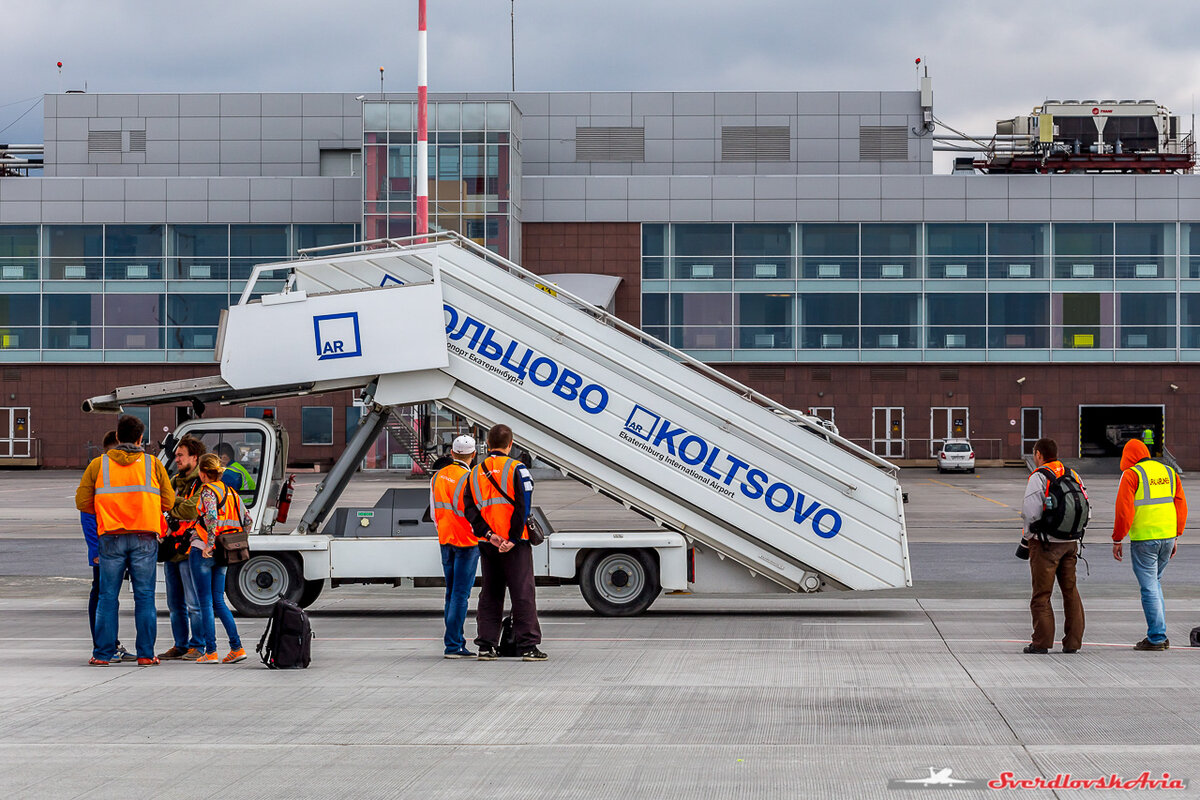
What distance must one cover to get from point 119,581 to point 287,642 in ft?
5.07

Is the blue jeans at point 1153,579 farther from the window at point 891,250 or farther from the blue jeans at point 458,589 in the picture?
the window at point 891,250

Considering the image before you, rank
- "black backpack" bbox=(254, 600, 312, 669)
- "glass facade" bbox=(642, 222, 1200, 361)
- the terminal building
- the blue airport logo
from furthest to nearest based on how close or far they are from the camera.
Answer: "glass facade" bbox=(642, 222, 1200, 361)
the terminal building
the blue airport logo
"black backpack" bbox=(254, 600, 312, 669)

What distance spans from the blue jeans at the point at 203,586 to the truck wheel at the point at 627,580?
4.33 metres

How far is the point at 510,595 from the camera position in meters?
11.2

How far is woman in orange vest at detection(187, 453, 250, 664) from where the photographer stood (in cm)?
1086

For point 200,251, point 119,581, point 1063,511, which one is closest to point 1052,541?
point 1063,511

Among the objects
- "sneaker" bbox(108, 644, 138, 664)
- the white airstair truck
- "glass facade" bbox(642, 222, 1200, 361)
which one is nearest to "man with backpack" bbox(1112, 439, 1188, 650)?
the white airstair truck

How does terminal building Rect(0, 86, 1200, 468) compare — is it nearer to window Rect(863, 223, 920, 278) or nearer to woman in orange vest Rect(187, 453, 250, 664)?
window Rect(863, 223, 920, 278)

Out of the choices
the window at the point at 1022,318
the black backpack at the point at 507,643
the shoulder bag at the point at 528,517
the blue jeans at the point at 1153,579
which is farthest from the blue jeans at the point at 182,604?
the window at the point at 1022,318

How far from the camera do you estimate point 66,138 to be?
6147 cm

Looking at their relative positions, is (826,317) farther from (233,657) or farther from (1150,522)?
(233,657)

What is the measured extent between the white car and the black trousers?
46975 mm

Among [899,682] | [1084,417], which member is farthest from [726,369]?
[899,682]

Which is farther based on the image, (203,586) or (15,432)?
(15,432)
